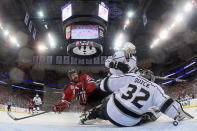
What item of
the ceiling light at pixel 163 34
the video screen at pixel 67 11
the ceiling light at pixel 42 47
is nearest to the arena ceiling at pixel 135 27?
the ceiling light at pixel 163 34

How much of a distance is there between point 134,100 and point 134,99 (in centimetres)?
1

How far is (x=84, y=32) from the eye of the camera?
9.03 metres

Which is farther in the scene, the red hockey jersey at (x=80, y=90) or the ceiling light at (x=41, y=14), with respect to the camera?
the ceiling light at (x=41, y=14)

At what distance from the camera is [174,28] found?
1216 centimetres

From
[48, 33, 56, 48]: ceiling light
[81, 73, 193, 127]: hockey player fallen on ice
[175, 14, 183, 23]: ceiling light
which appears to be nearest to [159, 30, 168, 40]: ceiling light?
[175, 14, 183, 23]: ceiling light

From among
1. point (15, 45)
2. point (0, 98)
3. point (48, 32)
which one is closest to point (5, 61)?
point (15, 45)

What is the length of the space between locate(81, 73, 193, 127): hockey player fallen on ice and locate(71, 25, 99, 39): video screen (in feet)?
23.5

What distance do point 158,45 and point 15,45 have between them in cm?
1164

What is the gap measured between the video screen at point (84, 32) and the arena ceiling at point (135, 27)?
2.22m

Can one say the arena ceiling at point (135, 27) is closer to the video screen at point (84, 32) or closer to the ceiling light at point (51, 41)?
the ceiling light at point (51, 41)

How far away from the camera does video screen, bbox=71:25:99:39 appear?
8.95 m

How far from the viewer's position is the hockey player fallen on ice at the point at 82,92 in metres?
2.69

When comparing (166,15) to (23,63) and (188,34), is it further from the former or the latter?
(23,63)

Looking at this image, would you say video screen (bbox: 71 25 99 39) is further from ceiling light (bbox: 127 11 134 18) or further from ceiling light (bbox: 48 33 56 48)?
ceiling light (bbox: 48 33 56 48)
